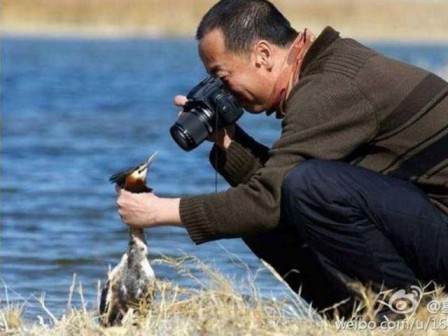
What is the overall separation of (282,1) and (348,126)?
57844 millimetres

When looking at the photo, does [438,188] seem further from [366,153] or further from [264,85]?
[264,85]

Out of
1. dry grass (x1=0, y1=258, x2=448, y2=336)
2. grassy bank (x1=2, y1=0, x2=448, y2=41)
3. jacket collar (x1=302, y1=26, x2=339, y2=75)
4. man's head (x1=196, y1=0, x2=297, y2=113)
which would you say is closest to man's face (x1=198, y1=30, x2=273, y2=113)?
man's head (x1=196, y1=0, x2=297, y2=113)

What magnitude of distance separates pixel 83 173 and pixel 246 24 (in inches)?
290

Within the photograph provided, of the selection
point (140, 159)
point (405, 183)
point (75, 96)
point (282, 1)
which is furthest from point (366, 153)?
point (282, 1)

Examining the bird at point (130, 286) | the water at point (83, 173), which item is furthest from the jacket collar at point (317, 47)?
the water at point (83, 173)

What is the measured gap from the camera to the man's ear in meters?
5.57

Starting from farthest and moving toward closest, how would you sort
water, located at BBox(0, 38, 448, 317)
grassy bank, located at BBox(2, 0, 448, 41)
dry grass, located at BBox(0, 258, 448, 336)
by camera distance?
grassy bank, located at BBox(2, 0, 448, 41), water, located at BBox(0, 38, 448, 317), dry grass, located at BBox(0, 258, 448, 336)

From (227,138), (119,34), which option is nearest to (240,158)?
(227,138)

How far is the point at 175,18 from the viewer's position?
59.0 m

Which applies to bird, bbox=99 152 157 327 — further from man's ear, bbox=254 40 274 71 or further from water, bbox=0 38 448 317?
water, bbox=0 38 448 317

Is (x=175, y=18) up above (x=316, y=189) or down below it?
above

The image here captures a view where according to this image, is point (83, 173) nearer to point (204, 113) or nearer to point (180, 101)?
point (180, 101)

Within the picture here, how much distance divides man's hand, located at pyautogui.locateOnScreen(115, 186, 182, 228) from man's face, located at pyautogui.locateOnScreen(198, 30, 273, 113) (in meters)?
0.50

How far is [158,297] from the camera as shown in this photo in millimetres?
5855
